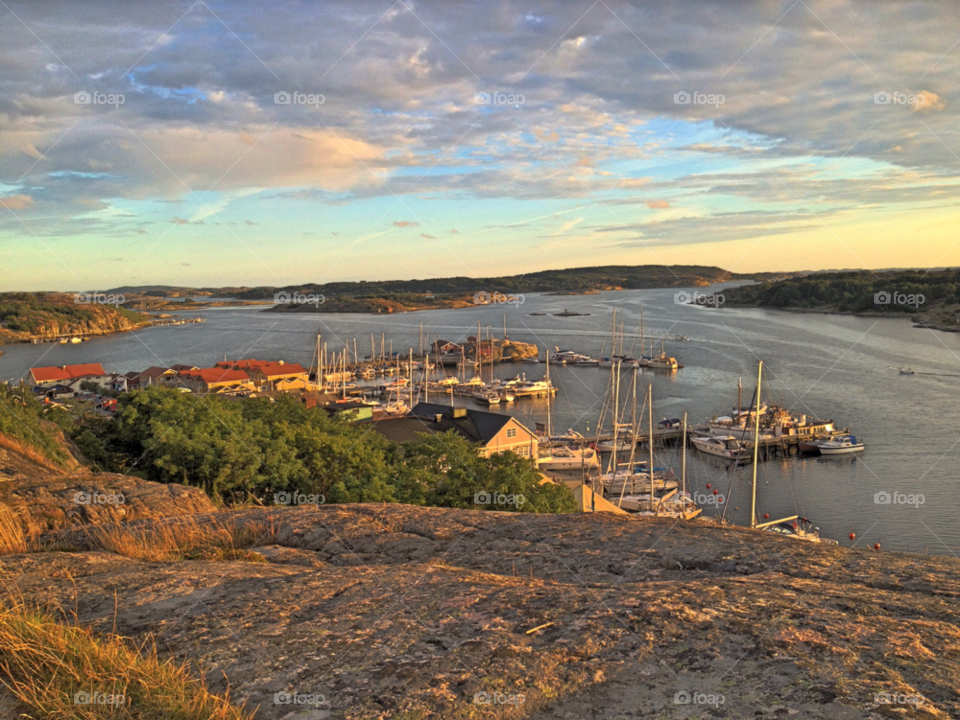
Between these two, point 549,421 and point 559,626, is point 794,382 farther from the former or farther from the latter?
point 559,626

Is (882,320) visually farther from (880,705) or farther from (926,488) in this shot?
(880,705)

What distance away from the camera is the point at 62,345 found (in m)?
131

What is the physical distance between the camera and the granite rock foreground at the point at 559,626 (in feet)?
7.95

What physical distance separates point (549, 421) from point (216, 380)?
35571 millimetres

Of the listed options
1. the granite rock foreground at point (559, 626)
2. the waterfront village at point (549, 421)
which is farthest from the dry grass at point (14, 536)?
the waterfront village at point (549, 421)

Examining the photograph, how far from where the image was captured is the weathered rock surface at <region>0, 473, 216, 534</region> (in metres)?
6.07

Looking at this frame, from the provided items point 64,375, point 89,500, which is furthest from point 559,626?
point 64,375

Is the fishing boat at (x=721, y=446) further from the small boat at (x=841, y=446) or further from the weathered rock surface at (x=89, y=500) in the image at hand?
the weathered rock surface at (x=89, y=500)

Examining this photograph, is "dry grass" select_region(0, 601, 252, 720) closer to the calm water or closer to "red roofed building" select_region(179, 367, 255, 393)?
the calm water

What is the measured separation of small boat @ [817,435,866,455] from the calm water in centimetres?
76

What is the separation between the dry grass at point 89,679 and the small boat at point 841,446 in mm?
51097

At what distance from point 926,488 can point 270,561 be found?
140 ft

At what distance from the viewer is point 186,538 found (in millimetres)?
5078

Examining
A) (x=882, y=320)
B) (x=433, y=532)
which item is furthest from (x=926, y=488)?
(x=882, y=320)
